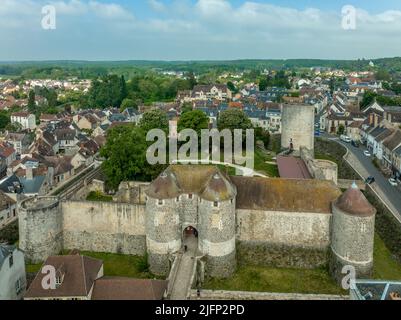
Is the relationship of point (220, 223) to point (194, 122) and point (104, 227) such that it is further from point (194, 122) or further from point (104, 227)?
point (194, 122)

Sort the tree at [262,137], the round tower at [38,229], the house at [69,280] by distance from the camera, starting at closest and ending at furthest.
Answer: the house at [69,280]
the round tower at [38,229]
the tree at [262,137]

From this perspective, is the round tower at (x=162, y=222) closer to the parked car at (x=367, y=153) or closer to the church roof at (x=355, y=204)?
the church roof at (x=355, y=204)

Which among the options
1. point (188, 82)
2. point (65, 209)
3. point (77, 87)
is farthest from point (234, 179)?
point (77, 87)

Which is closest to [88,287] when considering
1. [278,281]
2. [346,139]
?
[278,281]

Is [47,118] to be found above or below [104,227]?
above

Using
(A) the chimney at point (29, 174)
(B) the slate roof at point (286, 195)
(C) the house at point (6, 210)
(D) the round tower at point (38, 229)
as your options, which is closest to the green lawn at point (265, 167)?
(B) the slate roof at point (286, 195)
